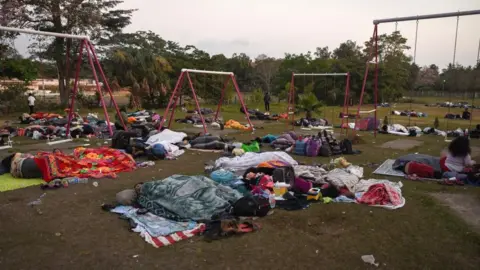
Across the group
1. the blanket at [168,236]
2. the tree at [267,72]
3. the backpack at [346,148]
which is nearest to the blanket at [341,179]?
the blanket at [168,236]

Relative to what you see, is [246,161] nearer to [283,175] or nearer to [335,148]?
[283,175]

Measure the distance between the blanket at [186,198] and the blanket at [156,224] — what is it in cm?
12

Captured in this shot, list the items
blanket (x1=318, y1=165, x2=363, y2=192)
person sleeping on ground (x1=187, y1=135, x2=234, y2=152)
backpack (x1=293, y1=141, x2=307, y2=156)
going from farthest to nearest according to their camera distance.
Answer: person sleeping on ground (x1=187, y1=135, x2=234, y2=152), backpack (x1=293, y1=141, x2=307, y2=156), blanket (x1=318, y1=165, x2=363, y2=192)

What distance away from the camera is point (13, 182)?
24.7 ft

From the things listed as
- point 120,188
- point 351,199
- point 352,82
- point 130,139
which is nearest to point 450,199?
point 351,199

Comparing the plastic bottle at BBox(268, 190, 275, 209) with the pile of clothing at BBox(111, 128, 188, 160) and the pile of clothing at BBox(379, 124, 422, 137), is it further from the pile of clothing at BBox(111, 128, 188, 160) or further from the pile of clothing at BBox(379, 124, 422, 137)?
the pile of clothing at BBox(379, 124, 422, 137)

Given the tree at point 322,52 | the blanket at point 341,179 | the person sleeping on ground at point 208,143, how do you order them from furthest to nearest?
the tree at point 322,52 < the person sleeping on ground at point 208,143 < the blanket at point 341,179

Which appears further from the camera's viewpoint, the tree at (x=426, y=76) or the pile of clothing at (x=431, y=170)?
the tree at (x=426, y=76)

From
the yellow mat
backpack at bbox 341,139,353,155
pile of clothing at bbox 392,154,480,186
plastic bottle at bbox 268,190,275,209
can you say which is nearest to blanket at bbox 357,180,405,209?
plastic bottle at bbox 268,190,275,209

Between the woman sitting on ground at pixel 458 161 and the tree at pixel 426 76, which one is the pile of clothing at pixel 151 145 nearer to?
the woman sitting on ground at pixel 458 161

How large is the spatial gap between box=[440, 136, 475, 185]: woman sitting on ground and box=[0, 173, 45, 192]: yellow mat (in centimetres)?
854

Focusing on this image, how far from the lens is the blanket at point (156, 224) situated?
511 centimetres

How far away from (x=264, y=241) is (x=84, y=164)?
526cm

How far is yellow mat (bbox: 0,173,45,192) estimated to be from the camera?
7.21 m
